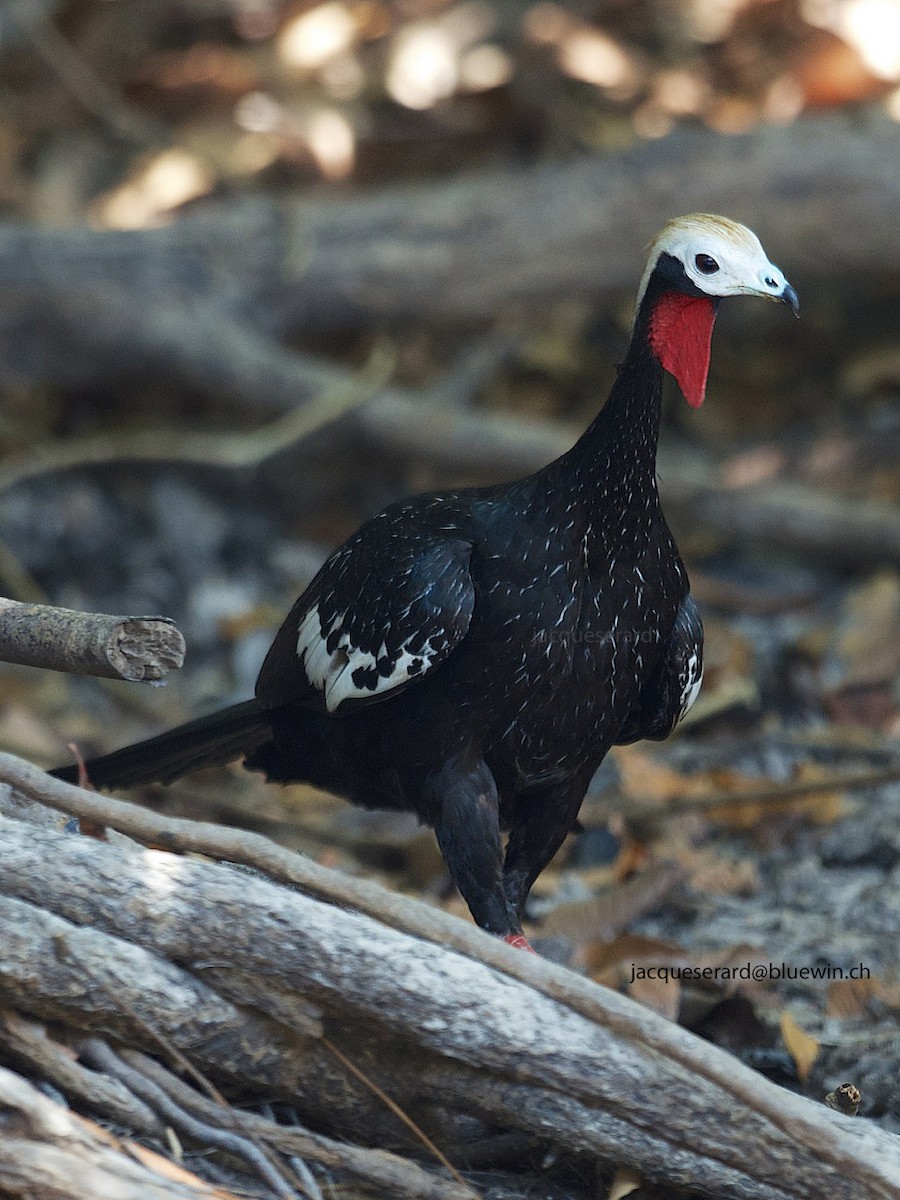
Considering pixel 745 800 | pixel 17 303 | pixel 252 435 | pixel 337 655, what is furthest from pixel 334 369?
pixel 337 655

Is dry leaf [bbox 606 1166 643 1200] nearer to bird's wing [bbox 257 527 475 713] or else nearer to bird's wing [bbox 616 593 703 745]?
bird's wing [bbox 257 527 475 713]

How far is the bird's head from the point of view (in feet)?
9.25

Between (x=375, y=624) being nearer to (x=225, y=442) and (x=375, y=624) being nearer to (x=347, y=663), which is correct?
(x=347, y=663)

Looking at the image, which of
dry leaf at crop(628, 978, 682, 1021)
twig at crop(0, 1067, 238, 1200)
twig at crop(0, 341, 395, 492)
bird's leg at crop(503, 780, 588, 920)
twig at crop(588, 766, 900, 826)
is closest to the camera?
twig at crop(0, 1067, 238, 1200)

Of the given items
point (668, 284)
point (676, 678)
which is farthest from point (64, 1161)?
point (668, 284)

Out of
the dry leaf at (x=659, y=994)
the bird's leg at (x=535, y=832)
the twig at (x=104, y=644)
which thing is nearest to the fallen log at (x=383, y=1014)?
the twig at (x=104, y=644)

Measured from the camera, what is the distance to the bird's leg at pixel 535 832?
3176 mm

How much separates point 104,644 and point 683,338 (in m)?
1.33

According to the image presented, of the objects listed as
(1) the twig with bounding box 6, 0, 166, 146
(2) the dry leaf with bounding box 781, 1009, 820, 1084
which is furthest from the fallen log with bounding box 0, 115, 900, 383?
(2) the dry leaf with bounding box 781, 1009, 820, 1084

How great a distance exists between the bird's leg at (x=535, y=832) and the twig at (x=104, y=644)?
1.18 metres

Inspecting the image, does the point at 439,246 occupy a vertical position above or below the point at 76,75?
below

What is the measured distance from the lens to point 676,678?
313cm

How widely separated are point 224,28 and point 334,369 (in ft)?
6.29

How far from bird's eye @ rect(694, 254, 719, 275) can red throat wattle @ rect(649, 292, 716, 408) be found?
3.1 inches
